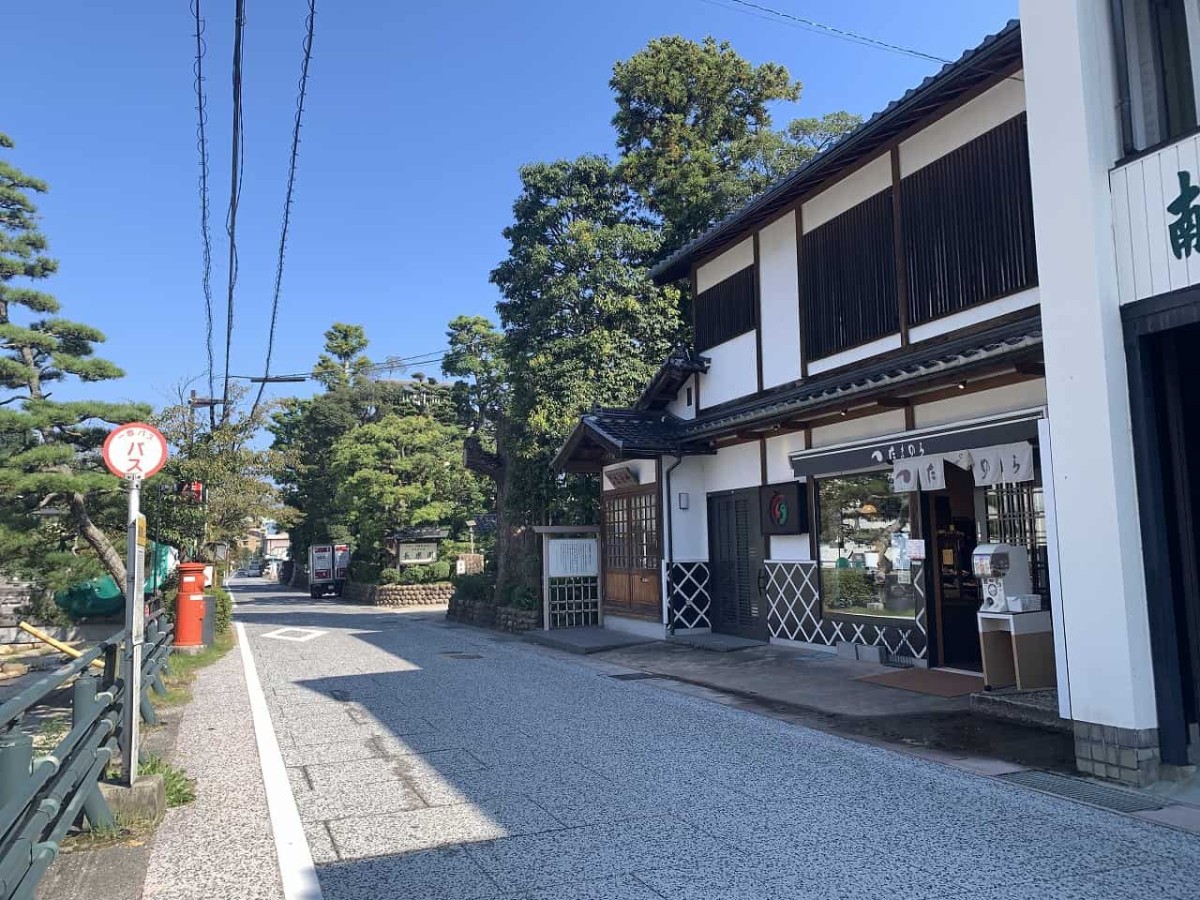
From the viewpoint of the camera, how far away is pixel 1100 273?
19.9 ft

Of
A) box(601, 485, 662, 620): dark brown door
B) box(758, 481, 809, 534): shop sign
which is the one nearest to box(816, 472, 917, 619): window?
box(758, 481, 809, 534): shop sign

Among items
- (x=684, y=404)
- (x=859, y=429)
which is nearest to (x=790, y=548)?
(x=859, y=429)

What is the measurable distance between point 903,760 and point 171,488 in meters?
14.1

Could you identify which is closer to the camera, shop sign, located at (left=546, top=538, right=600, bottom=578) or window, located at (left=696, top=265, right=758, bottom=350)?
window, located at (left=696, top=265, right=758, bottom=350)

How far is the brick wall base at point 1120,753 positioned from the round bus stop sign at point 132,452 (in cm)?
719

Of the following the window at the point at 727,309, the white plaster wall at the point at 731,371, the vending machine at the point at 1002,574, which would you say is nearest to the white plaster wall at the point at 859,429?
the white plaster wall at the point at 731,371

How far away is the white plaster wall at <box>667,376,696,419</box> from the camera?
16141 millimetres

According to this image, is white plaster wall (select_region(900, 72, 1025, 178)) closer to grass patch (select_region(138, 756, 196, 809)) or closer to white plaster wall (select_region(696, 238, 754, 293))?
white plaster wall (select_region(696, 238, 754, 293))

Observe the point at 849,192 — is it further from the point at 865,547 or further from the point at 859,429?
the point at 865,547

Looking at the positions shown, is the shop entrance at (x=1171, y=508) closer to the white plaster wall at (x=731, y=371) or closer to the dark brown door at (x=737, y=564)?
the dark brown door at (x=737, y=564)

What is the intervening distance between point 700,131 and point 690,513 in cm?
1439

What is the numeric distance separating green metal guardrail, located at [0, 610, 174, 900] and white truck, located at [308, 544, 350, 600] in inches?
1407

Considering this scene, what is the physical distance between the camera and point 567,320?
2027 cm

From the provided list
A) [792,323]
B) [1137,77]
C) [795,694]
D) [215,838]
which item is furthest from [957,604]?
[215,838]
